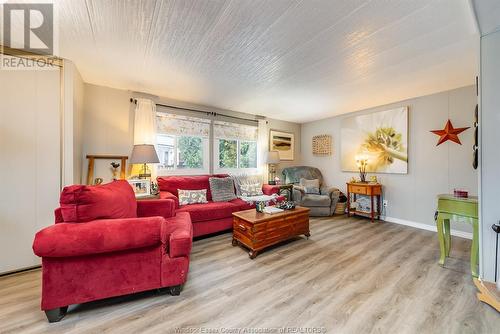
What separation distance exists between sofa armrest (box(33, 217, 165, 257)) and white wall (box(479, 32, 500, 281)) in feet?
8.76

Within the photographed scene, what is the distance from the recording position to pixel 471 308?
146cm

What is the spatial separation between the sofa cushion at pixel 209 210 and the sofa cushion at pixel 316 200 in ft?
5.09

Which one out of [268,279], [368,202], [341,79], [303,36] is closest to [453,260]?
[368,202]

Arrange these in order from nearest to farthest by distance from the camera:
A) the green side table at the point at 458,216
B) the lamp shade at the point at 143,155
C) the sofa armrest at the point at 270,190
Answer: the green side table at the point at 458,216 → the lamp shade at the point at 143,155 → the sofa armrest at the point at 270,190

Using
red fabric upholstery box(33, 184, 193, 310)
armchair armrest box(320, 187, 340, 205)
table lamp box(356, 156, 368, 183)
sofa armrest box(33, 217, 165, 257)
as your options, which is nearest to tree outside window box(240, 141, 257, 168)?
armchair armrest box(320, 187, 340, 205)

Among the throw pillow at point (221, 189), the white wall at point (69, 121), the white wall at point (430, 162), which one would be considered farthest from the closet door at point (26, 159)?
the white wall at point (430, 162)

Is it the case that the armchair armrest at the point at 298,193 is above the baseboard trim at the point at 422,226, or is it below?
above

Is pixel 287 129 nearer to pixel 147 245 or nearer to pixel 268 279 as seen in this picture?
pixel 268 279

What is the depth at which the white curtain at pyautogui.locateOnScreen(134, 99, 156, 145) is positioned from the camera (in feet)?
10.1

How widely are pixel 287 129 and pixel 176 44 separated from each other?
12.1 ft

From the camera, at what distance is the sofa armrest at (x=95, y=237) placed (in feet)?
4.13

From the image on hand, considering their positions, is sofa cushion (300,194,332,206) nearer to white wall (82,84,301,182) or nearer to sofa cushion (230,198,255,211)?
sofa cushion (230,198,255,211)

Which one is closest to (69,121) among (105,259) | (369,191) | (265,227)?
(105,259)

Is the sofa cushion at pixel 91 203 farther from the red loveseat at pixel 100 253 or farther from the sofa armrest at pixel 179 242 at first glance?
the sofa armrest at pixel 179 242
